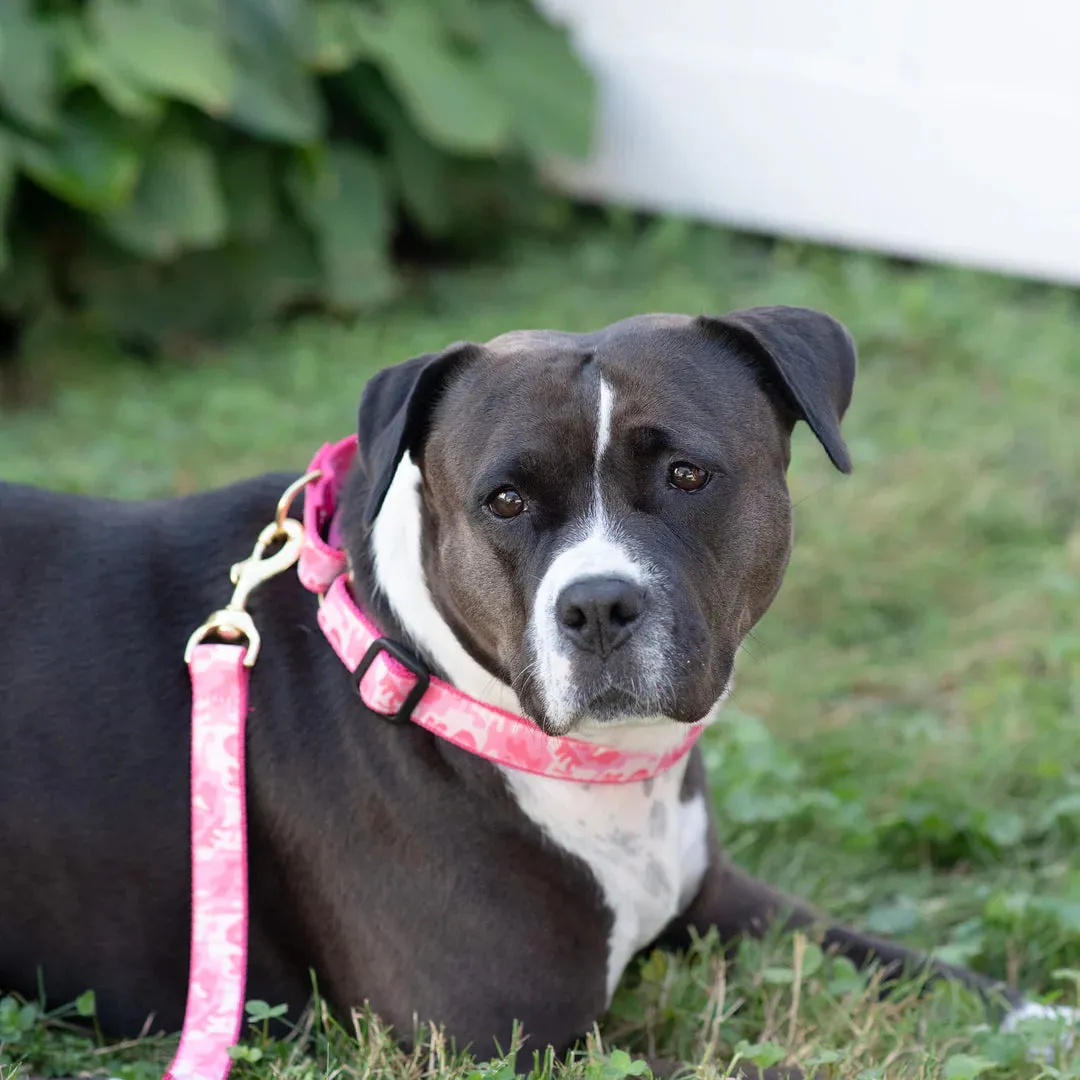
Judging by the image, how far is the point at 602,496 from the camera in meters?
2.54

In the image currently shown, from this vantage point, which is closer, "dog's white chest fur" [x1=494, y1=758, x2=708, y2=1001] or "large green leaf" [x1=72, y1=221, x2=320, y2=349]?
"dog's white chest fur" [x1=494, y1=758, x2=708, y2=1001]

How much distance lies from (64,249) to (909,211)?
3.66m

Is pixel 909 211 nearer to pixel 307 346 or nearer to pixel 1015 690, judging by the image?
pixel 307 346

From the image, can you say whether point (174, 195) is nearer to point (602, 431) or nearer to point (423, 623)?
point (423, 623)

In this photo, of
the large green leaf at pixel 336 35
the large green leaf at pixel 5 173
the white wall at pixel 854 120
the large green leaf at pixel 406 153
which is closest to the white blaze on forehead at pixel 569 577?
the large green leaf at pixel 5 173

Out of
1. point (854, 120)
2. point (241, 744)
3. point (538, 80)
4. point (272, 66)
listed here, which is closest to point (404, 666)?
point (241, 744)

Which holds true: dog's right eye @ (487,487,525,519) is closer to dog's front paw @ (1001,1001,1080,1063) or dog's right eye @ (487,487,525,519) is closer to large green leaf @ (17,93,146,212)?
dog's front paw @ (1001,1001,1080,1063)

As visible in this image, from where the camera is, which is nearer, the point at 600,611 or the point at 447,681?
the point at 600,611

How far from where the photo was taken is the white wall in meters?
6.92

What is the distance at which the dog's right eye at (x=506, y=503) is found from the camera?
257 centimetres

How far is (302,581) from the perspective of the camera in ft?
9.21

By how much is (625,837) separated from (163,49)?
4.28 metres

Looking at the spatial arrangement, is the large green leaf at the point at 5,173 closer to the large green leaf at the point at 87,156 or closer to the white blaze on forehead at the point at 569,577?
the large green leaf at the point at 87,156

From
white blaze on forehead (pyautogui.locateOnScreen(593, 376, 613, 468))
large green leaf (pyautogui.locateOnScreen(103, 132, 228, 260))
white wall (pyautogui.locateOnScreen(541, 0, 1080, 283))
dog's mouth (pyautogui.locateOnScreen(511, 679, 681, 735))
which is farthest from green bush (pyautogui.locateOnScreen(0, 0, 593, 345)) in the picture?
dog's mouth (pyautogui.locateOnScreen(511, 679, 681, 735))
